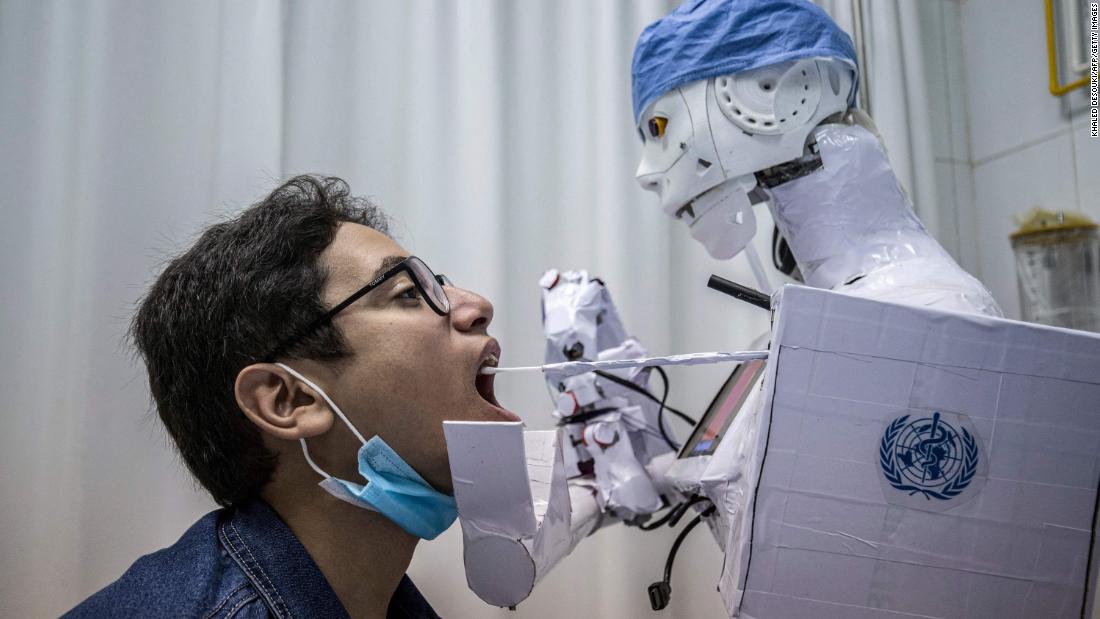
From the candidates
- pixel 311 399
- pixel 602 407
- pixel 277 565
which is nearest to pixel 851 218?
pixel 602 407

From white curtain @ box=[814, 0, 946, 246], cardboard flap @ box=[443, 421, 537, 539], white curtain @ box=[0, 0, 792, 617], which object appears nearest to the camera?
cardboard flap @ box=[443, 421, 537, 539]

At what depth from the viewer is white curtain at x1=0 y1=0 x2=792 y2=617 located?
1.47 meters

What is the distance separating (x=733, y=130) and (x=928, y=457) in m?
0.66

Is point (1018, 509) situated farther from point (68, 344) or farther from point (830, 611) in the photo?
point (68, 344)

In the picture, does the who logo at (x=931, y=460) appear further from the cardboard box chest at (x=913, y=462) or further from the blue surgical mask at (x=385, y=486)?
the blue surgical mask at (x=385, y=486)

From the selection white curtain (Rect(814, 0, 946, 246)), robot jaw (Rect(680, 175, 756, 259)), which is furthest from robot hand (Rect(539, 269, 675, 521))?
white curtain (Rect(814, 0, 946, 246))

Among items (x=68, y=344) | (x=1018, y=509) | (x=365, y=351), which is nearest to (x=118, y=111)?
(x=68, y=344)

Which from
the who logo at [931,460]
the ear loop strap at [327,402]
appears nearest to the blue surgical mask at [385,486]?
the ear loop strap at [327,402]

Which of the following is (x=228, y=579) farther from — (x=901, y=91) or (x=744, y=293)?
(x=901, y=91)

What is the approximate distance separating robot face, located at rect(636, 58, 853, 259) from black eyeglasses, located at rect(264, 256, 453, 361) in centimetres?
51

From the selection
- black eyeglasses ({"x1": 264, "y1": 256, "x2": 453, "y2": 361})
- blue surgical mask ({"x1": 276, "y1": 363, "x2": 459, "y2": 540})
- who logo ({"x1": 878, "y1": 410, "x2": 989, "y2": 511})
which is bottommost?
blue surgical mask ({"x1": 276, "y1": 363, "x2": 459, "y2": 540})

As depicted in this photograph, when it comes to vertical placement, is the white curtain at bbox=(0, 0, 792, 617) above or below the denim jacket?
above

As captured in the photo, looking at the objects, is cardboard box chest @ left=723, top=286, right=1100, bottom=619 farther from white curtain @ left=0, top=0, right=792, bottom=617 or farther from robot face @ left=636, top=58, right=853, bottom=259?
white curtain @ left=0, top=0, right=792, bottom=617

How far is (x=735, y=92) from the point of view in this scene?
125 cm
